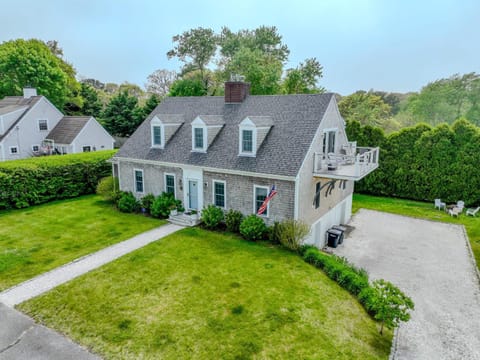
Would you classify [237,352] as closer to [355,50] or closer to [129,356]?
[129,356]

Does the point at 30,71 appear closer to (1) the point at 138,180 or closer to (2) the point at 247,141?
(1) the point at 138,180

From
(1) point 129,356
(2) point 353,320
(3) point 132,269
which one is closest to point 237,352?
(1) point 129,356

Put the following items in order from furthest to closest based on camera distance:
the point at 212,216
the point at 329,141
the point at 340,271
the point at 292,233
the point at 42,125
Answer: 1. the point at 42,125
2. the point at 329,141
3. the point at 212,216
4. the point at 292,233
5. the point at 340,271

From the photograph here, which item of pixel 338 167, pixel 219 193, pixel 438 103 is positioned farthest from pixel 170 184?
pixel 438 103

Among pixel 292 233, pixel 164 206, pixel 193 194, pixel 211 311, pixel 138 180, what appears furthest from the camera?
pixel 138 180

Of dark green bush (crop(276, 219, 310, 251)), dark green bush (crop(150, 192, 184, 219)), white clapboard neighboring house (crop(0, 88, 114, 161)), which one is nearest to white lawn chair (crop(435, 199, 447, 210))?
dark green bush (crop(276, 219, 310, 251))

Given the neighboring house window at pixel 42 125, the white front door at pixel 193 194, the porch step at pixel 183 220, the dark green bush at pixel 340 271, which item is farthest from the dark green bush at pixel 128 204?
the neighboring house window at pixel 42 125

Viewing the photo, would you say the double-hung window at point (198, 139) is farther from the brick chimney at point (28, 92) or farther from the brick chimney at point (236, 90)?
the brick chimney at point (28, 92)
